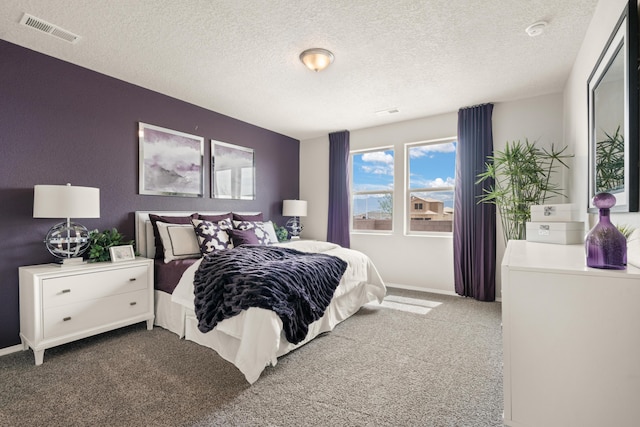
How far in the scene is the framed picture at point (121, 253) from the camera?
110 inches

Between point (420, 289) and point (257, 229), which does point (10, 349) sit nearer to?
point (257, 229)

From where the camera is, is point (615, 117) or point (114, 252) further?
point (114, 252)

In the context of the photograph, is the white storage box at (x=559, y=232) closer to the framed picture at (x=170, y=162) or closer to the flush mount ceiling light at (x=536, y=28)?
the flush mount ceiling light at (x=536, y=28)

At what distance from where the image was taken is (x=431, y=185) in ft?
14.7

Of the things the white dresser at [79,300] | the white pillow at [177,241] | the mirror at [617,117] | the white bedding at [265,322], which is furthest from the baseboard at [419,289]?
the white dresser at [79,300]

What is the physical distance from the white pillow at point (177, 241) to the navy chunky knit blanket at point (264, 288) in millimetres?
700

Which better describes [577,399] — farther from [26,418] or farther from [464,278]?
[464,278]

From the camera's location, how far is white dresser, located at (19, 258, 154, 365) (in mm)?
2305

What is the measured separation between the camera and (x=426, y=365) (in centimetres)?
222

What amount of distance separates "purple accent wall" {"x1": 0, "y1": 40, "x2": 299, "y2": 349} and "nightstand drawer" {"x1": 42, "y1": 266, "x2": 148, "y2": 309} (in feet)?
1.54

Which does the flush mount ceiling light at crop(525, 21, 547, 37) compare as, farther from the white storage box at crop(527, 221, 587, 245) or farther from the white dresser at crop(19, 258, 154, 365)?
the white dresser at crop(19, 258, 154, 365)

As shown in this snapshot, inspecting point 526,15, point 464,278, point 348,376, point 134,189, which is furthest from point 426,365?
point 134,189

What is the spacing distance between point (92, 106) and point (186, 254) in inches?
66.4

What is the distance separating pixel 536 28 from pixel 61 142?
4008 millimetres
